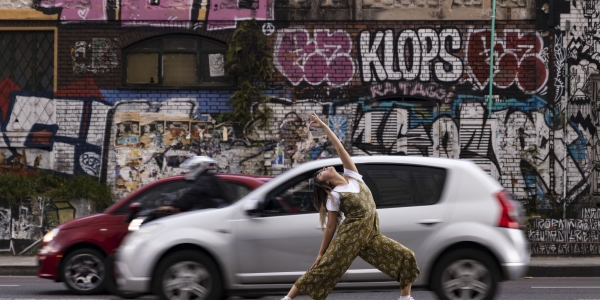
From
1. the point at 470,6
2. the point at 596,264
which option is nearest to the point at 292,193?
the point at 596,264

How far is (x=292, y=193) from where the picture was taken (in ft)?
28.0

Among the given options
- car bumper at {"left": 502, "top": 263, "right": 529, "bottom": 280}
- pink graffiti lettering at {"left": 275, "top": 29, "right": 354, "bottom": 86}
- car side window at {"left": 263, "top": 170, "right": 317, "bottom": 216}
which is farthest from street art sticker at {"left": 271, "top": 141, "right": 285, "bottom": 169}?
car bumper at {"left": 502, "top": 263, "right": 529, "bottom": 280}

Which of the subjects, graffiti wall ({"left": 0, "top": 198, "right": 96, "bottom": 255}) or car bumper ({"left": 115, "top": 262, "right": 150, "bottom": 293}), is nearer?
car bumper ({"left": 115, "top": 262, "right": 150, "bottom": 293})

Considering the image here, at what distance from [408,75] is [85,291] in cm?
969

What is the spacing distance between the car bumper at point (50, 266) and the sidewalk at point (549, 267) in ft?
15.0

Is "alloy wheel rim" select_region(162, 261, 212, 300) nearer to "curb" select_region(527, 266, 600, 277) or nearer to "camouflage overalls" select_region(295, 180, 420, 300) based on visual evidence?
"camouflage overalls" select_region(295, 180, 420, 300)

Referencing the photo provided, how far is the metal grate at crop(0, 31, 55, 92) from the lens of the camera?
18.6 m

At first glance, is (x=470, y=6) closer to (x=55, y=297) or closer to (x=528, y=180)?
(x=528, y=180)

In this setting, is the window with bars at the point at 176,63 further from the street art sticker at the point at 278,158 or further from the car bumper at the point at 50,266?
the car bumper at the point at 50,266

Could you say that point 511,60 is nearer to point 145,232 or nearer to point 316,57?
point 316,57

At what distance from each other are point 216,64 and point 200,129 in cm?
146

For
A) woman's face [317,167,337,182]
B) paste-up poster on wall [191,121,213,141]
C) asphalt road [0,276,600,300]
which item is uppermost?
paste-up poster on wall [191,121,213,141]

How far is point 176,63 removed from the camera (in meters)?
18.5

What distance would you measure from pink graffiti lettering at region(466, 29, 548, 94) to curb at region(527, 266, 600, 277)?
4.67 m
